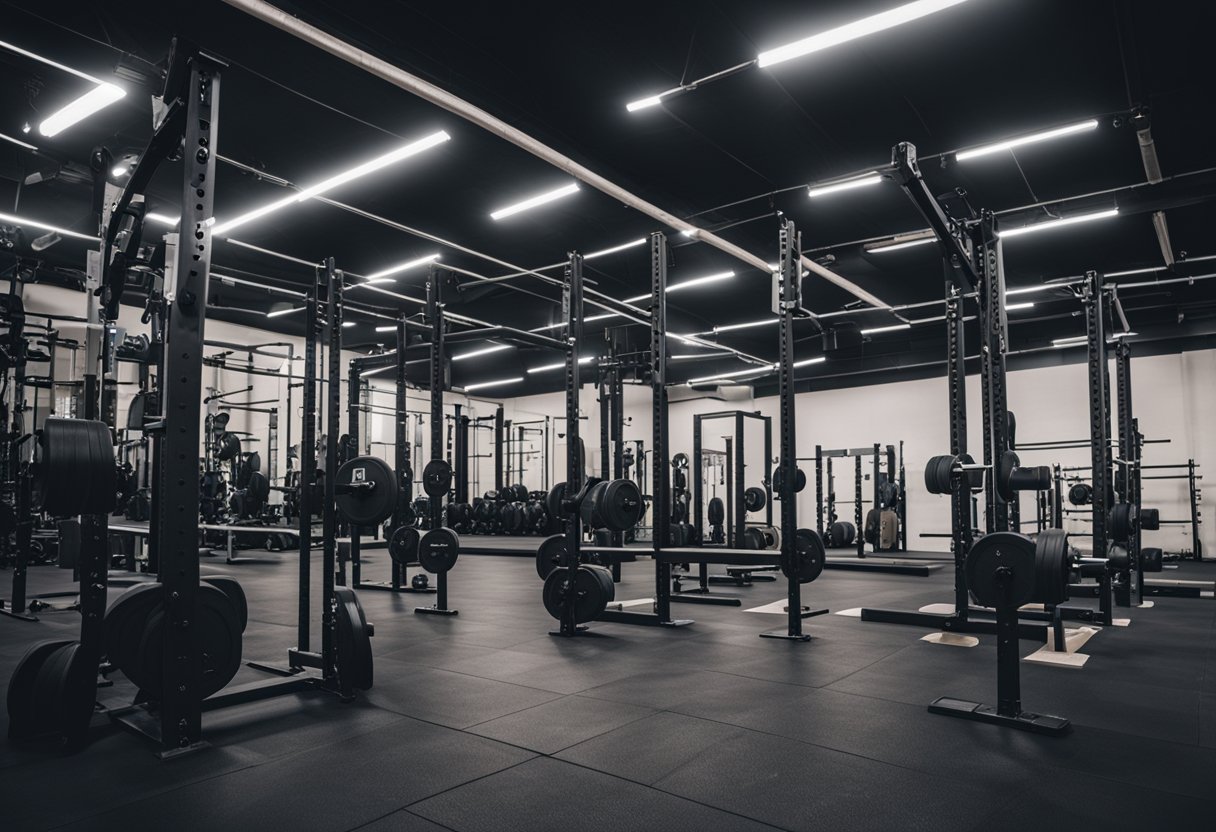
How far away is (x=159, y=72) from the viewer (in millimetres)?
5055

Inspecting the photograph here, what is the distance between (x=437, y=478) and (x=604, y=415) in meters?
2.09

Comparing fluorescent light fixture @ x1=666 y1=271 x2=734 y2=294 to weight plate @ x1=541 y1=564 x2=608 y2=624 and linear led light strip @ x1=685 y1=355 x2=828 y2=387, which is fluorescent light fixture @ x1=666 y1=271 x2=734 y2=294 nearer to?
linear led light strip @ x1=685 y1=355 x2=828 y2=387

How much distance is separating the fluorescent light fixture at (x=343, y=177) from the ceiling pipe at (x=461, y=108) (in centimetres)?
54

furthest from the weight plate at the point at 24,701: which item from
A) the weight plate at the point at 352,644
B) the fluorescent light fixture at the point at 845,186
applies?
Result: the fluorescent light fixture at the point at 845,186

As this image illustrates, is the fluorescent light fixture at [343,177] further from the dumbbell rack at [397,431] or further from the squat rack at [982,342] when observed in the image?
the squat rack at [982,342]

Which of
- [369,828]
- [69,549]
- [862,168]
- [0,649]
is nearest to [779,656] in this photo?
[369,828]

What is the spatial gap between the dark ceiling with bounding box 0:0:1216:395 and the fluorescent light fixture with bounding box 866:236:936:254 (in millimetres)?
133

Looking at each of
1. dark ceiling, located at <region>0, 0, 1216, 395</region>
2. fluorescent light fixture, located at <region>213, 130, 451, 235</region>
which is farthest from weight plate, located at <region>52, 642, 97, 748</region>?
fluorescent light fixture, located at <region>213, 130, 451, 235</region>

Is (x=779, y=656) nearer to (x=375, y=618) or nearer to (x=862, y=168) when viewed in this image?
(x=375, y=618)

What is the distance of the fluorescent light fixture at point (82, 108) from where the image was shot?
5.51 meters

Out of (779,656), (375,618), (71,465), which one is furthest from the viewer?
(375,618)

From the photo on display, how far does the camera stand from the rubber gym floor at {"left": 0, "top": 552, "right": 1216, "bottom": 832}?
170 cm

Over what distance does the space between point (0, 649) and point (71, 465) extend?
2226 mm

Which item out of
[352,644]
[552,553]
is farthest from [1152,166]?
[352,644]
